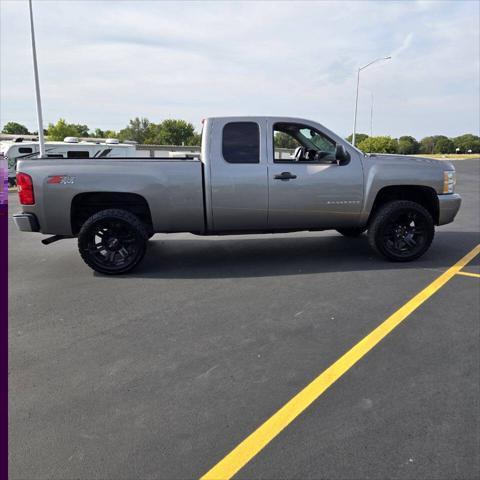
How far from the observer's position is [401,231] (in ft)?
20.4

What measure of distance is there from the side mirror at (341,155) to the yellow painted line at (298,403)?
7.09 ft

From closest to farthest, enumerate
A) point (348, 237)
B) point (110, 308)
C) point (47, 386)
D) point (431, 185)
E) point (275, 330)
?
1. point (47, 386)
2. point (275, 330)
3. point (110, 308)
4. point (431, 185)
5. point (348, 237)

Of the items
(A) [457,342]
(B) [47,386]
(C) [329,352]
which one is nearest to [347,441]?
(C) [329,352]

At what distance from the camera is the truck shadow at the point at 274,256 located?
5797mm

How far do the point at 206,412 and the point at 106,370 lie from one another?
0.96m

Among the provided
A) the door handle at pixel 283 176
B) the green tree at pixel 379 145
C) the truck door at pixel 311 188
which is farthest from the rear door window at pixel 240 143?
the green tree at pixel 379 145

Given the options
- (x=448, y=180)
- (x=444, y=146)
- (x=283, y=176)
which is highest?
(x=444, y=146)

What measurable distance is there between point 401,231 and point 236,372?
394cm

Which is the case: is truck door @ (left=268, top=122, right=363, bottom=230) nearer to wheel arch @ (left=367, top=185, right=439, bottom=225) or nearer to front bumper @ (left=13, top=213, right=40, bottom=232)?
wheel arch @ (left=367, top=185, right=439, bottom=225)

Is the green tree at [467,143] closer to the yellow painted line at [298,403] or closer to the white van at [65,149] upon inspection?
the white van at [65,149]

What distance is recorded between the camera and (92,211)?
229 inches

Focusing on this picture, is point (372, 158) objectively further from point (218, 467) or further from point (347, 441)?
point (218, 467)

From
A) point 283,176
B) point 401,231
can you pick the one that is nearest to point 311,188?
point 283,176

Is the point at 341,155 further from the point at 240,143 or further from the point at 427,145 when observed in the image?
the point at 427,145
